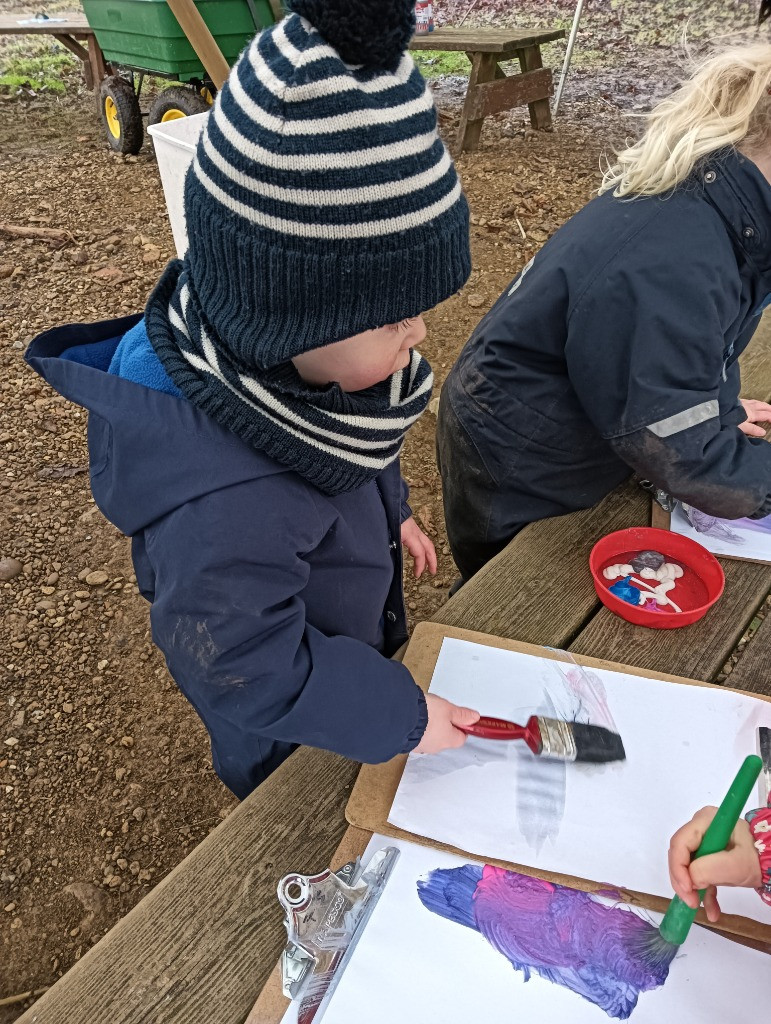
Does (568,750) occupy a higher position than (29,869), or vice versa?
(568,750)

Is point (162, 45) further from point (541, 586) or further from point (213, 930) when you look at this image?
point (213, 930)

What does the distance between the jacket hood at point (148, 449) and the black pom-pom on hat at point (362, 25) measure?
38cm

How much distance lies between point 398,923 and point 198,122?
308cm

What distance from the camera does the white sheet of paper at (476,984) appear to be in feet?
2.43

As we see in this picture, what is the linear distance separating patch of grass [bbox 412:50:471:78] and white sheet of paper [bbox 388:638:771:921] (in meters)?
7.06

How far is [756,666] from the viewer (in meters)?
1.11

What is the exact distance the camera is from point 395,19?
27.3 inches

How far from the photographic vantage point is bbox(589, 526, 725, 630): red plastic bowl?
114 cm

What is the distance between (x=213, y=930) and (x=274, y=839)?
0.11 meters

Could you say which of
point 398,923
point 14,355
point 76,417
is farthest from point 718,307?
point 14,355

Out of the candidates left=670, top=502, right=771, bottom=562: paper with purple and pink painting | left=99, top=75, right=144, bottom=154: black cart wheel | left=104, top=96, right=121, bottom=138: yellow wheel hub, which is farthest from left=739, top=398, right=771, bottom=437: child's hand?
left=104, top=96, right=121, bottom=138: yellow wheel hub

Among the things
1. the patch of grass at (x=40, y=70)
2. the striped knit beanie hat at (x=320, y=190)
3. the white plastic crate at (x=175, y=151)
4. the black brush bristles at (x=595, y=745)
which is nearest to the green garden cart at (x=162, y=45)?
the white plastic crate at (x=175, y=151)

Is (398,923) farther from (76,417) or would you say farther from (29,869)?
(76,417)

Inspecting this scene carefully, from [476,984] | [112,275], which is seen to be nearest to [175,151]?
[112,275]
